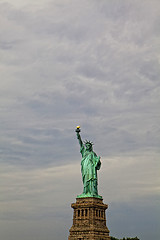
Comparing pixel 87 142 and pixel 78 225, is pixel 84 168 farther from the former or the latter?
pixel 78 225

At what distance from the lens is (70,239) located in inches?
1738

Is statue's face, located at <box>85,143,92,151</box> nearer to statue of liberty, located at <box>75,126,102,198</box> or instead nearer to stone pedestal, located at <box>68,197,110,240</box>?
statue of liberty, located at <box>75,126,102,198</box>

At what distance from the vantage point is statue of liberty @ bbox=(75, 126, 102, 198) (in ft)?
150

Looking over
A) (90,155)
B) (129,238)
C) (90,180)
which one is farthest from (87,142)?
(129,238)

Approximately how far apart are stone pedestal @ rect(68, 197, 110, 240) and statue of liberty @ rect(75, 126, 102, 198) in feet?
3.49

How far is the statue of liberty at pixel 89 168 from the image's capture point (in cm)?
4559

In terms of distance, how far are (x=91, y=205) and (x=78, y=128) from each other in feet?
30.5

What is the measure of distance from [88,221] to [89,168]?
625 centimetres

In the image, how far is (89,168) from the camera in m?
46.2

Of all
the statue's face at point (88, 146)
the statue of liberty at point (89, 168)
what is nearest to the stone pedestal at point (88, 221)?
the statue of liberty at point (89, 168)

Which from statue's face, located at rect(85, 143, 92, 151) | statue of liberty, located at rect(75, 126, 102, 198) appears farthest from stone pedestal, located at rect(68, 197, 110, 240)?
statue's face, located at rect(85, 143, 92, 151)

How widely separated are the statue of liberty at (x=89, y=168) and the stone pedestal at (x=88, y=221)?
3.49 ft

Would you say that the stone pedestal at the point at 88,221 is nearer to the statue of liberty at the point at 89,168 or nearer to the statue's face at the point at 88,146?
the statue of liberty at the point at 89,168

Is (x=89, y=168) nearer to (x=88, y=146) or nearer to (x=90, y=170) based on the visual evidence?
(x=90, y=170)
